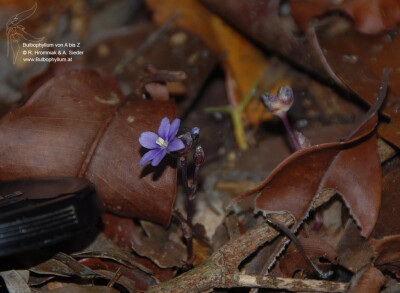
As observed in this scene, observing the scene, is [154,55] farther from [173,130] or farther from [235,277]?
[235,277]

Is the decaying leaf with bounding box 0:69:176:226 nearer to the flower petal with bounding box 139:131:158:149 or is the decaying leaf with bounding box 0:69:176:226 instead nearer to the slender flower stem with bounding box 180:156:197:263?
the slender flower stem with bounding box 180:156:197:263

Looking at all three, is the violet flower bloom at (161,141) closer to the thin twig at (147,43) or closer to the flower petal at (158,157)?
the flower petal at (158,157)

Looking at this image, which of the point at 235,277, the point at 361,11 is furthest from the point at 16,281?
the point at 361,11

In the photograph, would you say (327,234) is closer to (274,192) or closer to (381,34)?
(274,192)

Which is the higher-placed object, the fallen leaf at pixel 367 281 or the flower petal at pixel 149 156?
the flower petal at pixel 149 156

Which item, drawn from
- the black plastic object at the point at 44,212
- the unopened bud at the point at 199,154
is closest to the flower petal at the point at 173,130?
the unopened bud at the point at 199,154

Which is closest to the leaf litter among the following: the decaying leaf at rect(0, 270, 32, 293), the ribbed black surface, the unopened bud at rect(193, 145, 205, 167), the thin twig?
the decaying leaf at rect(0, 270, 32, 293)

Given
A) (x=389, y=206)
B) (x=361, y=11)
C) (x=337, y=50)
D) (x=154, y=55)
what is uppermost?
(x=361, y=11)
